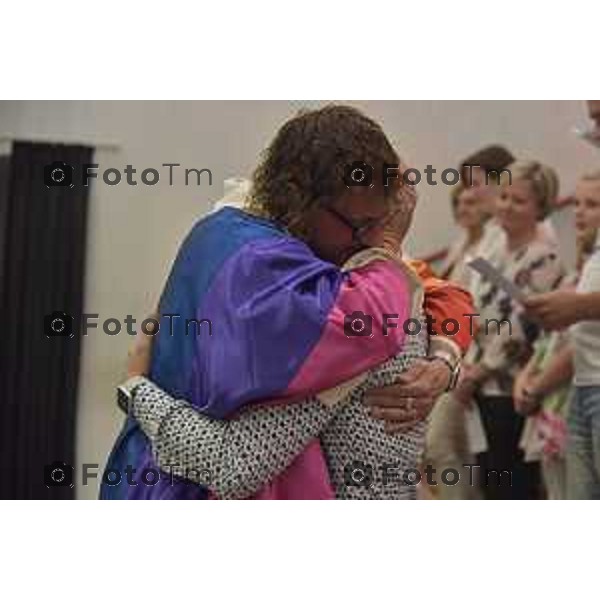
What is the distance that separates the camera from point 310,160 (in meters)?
1.48

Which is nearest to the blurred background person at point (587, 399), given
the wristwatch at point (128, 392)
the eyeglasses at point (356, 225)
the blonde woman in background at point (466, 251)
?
the blonde woman in background at point (466, 251)

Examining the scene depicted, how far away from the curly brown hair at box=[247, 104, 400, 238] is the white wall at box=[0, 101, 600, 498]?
0.03 meters

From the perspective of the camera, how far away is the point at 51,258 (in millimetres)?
1577

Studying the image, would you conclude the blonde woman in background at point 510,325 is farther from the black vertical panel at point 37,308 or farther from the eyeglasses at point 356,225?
the black vertical panel at point 37,308

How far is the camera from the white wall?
1554mm

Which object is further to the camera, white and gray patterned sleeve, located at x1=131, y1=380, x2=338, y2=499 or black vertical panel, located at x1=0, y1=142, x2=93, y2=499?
black vertical panel, located at x1=0, y1=142, x2=93, y2=499

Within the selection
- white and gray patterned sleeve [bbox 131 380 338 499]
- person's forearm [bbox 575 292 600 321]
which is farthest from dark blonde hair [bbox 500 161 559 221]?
white and gray patterned sleeve [bbox 131 380 338 499]

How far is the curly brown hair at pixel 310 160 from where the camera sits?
1.48m

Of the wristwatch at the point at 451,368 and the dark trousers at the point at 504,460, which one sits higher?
the wristwatch at the point at 451,368

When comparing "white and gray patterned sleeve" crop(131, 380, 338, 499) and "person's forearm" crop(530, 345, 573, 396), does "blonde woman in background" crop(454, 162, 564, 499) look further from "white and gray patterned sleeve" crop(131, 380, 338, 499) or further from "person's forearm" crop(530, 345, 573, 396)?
"white and gray patterned sleeve" crop(131, 380, 338, 499)

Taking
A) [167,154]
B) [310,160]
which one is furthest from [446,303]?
[167,154]

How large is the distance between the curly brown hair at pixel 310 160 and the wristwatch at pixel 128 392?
299 millimetres
